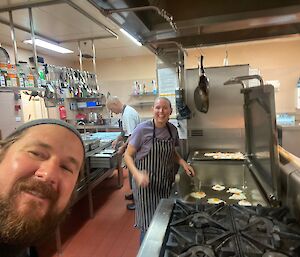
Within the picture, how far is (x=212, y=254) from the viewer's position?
0.85 metres

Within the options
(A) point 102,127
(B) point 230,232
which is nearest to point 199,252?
(B) point 230,232

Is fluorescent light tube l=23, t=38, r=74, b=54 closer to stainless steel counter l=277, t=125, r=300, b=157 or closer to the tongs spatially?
the tongs

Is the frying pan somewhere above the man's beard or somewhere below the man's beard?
above

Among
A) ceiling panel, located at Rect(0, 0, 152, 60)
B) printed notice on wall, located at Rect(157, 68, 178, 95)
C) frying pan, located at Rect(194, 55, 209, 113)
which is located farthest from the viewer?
ceiling panel, located at Rect(0, 0, 152, 60)

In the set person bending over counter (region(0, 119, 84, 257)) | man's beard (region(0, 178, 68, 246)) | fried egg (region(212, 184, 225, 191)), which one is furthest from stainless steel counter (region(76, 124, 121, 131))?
man's beard (region(0, 178, 68, 246))

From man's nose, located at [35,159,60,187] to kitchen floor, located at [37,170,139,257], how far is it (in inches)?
58.0

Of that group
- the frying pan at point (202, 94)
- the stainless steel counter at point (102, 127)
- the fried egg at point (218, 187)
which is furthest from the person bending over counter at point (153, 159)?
the stainless steel counter at point (102, 127)

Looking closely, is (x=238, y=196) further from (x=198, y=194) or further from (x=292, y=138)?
(x=292, y=138)

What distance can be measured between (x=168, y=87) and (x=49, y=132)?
2.00 meters

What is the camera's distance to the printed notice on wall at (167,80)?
2641 millimetres

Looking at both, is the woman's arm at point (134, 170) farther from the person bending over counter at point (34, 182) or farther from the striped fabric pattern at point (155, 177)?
the person bending over counter at point (34, 182)

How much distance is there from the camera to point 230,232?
1.00 metres

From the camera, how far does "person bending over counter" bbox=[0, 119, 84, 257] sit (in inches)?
26.5

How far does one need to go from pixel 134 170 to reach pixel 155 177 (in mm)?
279
